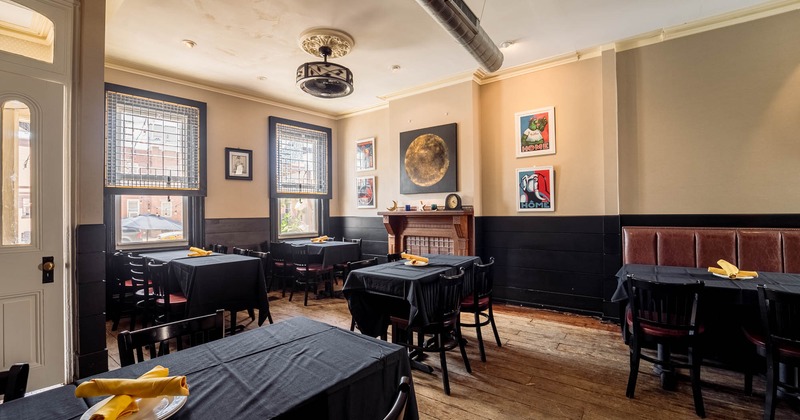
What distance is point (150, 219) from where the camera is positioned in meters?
5.00

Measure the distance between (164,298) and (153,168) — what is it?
2366 millimetres

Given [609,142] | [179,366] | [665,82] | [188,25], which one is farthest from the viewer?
[609,142]

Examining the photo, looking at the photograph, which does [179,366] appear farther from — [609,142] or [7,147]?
[609,142]

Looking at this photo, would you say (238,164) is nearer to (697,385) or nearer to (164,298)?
(164,298)

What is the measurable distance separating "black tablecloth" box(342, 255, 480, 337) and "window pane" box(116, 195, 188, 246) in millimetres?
Answer: 3615

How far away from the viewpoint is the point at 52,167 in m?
2.65

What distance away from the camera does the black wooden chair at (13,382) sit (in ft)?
3.74

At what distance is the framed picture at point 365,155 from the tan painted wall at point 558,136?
2.36 meters

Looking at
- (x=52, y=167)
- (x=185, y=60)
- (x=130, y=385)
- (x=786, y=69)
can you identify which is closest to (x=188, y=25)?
(x=185, y=60)

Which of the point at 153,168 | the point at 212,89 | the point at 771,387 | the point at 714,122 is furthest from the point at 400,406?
the point at 212,89

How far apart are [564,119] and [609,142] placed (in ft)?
2.23

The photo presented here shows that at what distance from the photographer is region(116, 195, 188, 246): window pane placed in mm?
4750

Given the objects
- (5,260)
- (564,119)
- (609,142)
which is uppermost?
(564,119)

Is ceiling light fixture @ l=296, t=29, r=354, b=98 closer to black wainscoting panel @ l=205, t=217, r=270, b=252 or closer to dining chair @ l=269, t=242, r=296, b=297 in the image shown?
dining chair @ l=269, t=242, r=296, b=297
